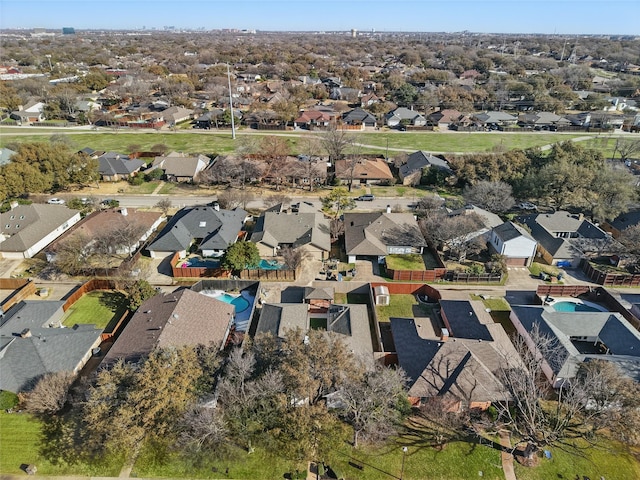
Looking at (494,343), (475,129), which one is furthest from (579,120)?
(494,343)

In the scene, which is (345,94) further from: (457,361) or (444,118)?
(457,361)

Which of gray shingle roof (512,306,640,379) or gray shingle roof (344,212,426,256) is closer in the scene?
gray shingle roof (512,306,640,379)

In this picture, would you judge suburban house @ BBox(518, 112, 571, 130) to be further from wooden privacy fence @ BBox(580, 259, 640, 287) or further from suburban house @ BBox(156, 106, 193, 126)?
suburban house @ BBox(156, 106, 193, 126)

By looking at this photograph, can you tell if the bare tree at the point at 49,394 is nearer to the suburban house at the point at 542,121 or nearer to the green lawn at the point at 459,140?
the green lawn at the point at 459,140

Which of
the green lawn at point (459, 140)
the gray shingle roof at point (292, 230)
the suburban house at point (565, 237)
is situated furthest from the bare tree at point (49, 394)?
the green lawn at point (459, 140)

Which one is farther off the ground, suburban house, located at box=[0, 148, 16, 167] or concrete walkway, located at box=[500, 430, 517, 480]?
suburban house, located at box=[0, 148, 16, 167]

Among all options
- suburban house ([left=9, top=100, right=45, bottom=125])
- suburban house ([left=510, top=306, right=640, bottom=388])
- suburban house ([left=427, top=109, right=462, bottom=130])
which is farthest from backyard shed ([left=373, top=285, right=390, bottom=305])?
suburban house ([left=9, top=100, right=45, bottom=125])

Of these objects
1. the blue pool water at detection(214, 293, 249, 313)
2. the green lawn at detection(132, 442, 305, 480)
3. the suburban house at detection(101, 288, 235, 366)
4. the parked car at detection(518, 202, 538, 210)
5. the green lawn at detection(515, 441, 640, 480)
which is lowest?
the blue pool water at detection(214, 293, 249, 313)

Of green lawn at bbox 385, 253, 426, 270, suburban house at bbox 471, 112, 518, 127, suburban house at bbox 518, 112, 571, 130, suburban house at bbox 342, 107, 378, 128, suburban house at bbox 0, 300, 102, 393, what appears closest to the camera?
suburban house at bbox 0, 300, 102, 393
